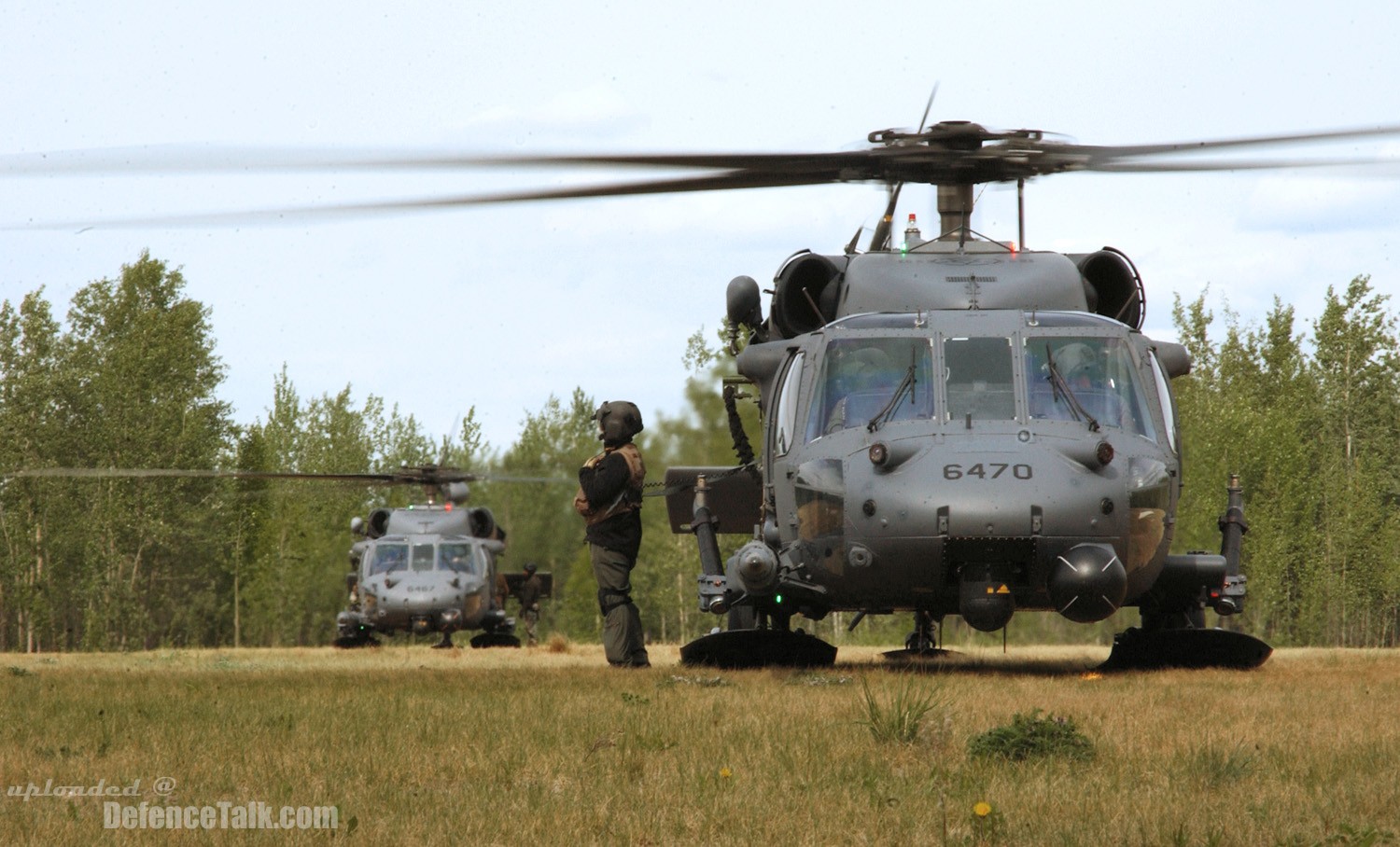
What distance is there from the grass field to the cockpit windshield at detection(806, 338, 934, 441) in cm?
163

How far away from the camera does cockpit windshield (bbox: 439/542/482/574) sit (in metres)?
26.9

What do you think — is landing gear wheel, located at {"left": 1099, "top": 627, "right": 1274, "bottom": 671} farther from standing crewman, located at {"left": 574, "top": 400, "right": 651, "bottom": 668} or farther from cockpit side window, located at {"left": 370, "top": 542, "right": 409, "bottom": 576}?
cockpit side window, located at {"left": 370, "top": 542, "right": 409, "bottom": 576}

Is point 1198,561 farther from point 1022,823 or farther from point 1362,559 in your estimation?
point 1362,559

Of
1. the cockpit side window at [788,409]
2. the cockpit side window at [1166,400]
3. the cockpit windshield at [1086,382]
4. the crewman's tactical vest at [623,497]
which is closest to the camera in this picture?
the cockpit windshield at [1086,382]

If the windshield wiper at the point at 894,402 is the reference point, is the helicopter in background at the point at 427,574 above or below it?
below

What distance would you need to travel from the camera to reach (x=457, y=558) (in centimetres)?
2698

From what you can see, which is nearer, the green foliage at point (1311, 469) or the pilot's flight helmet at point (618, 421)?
the pilot's flight helmet at point (618, 421)

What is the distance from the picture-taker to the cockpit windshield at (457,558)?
2686 cm

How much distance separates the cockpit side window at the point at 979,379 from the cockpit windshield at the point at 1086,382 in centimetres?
13

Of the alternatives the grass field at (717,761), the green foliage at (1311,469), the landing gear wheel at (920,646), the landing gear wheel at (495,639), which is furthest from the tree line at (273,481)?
the grass field at (717,761)

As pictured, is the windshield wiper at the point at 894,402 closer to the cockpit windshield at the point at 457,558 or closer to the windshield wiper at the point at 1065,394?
the windshield wiper at the point at 1065,394

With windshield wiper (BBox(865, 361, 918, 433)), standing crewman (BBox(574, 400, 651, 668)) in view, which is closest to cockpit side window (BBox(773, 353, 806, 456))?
windshield wiper (BBox(865, 361, 918, 433))

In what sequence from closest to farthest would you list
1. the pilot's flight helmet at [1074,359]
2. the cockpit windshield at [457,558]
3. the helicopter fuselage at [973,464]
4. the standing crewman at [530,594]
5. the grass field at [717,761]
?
the grass field at [717,761]
the helicopter fuselage at [973,464]
the pilot's flight helmet at [1074,359]
the cockpit windshield at [457,558]
the standing crewman at [530,594]

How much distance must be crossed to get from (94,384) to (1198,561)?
34848 mm
